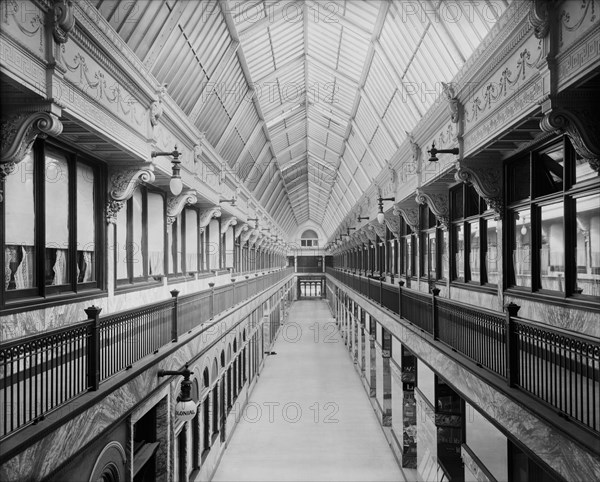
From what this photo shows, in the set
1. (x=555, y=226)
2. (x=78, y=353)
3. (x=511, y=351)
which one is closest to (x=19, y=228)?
(x=78, y=353)

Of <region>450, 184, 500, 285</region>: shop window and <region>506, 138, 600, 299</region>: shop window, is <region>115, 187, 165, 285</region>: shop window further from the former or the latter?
<region>506, 138, 600, 299</region>: shop window

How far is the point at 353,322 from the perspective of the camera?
30.0 meters

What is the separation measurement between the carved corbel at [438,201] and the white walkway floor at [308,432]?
776 centimetres

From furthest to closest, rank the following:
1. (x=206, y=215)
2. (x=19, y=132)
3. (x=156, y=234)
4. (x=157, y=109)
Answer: (x=206, y=215), (x=156, y=234), (x=157, y=109), (x=19, y=132)

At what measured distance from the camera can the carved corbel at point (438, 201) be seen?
40.9 feet

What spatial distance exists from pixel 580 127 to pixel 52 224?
288 inches

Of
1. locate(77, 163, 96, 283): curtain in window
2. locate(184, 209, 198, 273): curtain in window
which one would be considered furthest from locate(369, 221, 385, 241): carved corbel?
locate(77, 163, 96, 283): curtain in window

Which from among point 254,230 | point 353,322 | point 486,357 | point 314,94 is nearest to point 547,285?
point 486,357

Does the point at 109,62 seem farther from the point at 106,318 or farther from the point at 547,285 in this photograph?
the point at 547,285

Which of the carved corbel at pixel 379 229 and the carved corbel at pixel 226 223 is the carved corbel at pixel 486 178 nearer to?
the carved corbel at pixel 226 223

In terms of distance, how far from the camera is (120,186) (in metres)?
8.97

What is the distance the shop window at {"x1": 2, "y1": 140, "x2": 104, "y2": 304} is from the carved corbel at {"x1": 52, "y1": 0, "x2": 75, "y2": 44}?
1832mm

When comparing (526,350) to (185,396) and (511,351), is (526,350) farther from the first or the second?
(185,396)

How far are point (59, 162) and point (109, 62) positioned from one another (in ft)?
5.74
